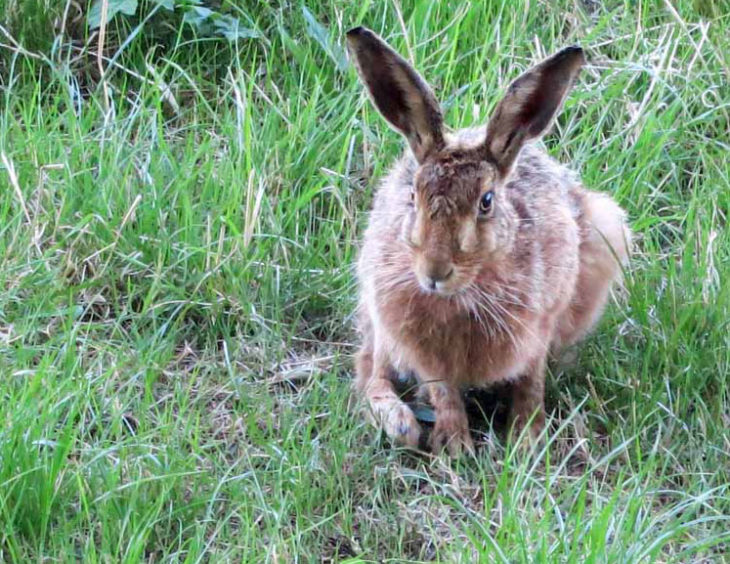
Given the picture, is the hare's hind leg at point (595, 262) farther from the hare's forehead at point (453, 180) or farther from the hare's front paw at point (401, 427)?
the hare's forehead at point (453, 180)

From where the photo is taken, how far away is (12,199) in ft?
15.8

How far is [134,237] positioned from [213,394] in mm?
637

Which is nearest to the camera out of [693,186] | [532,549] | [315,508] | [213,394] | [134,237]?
[532,549]

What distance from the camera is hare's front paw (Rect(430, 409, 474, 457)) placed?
14.1 feet

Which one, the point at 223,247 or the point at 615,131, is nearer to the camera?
the point at 223,247

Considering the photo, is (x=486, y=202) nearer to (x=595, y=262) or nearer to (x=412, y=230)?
(x=412, y=230)

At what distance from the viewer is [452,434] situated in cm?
434

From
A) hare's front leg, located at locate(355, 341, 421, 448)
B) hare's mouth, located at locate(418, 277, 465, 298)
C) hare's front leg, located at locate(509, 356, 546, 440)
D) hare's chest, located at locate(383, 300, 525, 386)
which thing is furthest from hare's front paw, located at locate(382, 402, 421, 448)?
hare's mouth, located at locate(418, 277, 465, 298)

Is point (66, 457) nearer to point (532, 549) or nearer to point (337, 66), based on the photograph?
point (532, 549)

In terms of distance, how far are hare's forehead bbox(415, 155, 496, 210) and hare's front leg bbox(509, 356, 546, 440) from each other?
658 millimetres

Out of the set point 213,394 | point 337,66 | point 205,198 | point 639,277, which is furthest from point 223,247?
point 639,277

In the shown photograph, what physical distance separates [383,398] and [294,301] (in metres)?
0.52

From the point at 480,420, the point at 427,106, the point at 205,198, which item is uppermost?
the point at 427,106

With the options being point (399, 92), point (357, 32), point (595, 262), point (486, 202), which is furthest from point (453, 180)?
point (595, 262)
